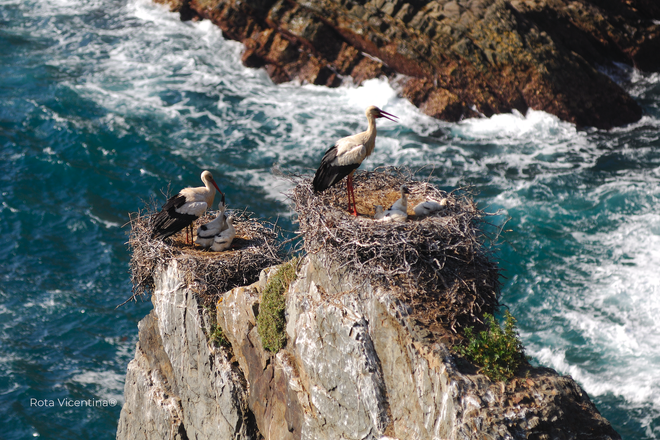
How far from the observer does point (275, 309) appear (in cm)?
969

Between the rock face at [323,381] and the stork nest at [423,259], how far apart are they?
24 centimetres

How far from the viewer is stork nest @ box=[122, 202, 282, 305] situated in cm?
1121

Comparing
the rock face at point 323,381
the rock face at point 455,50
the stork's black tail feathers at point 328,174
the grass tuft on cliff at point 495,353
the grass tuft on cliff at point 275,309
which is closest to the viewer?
the rock face at point 323,381

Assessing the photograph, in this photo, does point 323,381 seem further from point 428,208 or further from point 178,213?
point 178,213

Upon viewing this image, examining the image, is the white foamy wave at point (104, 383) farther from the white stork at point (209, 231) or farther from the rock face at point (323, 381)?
the white stork at point (209, 231)

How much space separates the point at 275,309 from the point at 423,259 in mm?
2830

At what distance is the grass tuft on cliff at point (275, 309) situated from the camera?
9688mm

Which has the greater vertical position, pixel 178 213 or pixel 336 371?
pixel 336 371

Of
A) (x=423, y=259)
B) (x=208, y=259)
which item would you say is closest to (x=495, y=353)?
(x=423, y=259)

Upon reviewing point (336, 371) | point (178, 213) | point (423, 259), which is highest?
point (423, 259)

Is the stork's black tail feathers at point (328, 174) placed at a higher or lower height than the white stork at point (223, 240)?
higher

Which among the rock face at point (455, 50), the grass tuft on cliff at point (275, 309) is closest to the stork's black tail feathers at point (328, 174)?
the grass tuft on cliff at point (275, 309)

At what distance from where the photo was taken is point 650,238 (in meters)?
20.1

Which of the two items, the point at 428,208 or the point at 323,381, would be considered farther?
the point at 428,208
